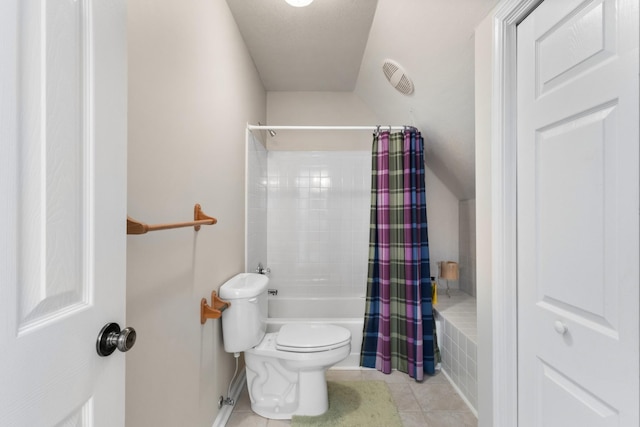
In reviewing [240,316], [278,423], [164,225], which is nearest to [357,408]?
[278,423]

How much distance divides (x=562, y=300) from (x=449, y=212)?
2346mm

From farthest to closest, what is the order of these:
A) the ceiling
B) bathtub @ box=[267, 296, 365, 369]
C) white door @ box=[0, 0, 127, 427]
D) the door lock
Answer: bathtub @ box=[267, 296, 365, 369]
the ceiling
the door lock
white door @ box=[0, 0, 127, 427]

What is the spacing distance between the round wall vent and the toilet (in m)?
1.69

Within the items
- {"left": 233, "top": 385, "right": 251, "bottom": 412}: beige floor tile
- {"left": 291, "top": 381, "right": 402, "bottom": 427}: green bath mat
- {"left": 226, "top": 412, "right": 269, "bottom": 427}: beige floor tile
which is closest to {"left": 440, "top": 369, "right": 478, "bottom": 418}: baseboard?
{"left": 291, "top": 381, "right": 402, "bottom": 427}: green bath mat

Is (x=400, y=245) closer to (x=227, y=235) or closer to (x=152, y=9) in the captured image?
(x=227, y=235)

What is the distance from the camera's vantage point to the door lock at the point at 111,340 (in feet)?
1.97

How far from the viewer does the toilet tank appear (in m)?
1.66

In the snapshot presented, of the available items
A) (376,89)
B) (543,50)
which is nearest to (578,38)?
(543,50)

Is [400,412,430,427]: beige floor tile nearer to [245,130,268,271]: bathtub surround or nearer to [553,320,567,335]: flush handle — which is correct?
[553,320,567,335]: flush handle

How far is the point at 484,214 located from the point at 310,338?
1.22m

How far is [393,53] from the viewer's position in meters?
2.08

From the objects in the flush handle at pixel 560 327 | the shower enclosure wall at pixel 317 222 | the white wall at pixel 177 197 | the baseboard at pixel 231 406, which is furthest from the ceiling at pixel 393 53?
the baseboard at pixel 231 406

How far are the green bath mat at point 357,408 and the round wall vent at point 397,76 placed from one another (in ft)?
6.95

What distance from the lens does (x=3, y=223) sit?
1.36 feet
